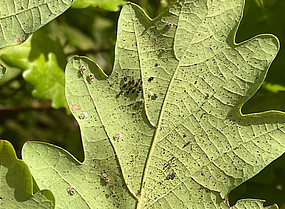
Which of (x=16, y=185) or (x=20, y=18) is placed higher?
(x=20, y=18)

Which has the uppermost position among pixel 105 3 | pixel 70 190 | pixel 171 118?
pixel 105 3

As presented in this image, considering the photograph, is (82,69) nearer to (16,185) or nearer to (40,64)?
(16,185)

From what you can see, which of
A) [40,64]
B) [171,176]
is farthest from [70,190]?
[40,64]

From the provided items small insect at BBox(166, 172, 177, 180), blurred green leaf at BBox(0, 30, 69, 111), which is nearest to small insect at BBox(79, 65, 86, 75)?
small insect at BBox(166, 172, 177, 180)

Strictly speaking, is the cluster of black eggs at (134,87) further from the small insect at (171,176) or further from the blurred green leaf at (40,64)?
the blurred green leaf at (40,64)

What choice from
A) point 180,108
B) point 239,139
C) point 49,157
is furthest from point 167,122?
point 49,157

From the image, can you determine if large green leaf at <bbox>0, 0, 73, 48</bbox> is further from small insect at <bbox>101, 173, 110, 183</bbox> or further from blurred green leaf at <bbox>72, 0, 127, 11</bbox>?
small insect at <bbox>101, 173, 110, 183</bbox>

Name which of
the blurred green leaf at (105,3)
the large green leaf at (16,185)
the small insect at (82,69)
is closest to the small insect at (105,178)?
the large green leaf at (16,185)
